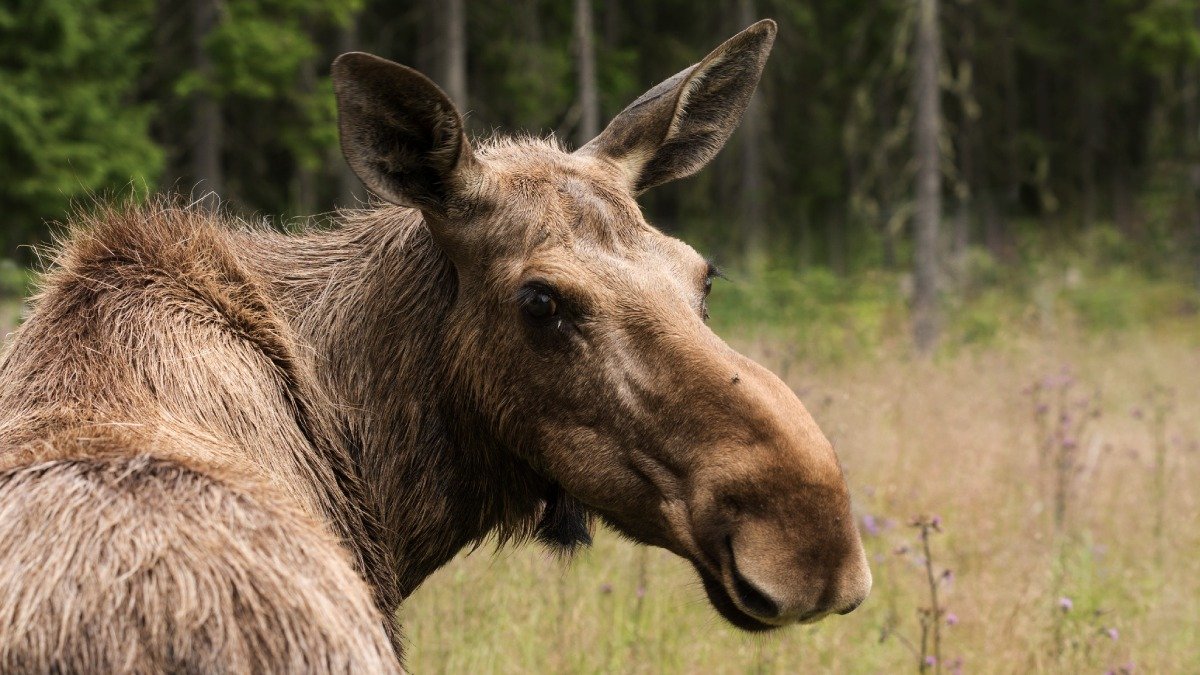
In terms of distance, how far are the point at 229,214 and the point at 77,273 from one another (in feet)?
2.85

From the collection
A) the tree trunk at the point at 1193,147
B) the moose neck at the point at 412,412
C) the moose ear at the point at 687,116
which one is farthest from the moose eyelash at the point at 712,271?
the tree trunk at the point at 1193,147

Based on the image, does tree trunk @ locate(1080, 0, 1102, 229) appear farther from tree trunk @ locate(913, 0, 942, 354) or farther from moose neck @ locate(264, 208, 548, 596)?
moose neck @ locate(264, 208, 548, 596)

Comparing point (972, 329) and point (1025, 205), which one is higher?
point (972, 329)

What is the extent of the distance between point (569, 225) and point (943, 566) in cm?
390

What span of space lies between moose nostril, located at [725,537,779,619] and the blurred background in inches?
23.8

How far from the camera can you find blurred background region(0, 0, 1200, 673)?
4.88m

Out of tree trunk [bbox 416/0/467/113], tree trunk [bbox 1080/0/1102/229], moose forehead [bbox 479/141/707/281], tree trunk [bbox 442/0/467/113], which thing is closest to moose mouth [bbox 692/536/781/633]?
moose forehead [bbox 479/141/707/281]

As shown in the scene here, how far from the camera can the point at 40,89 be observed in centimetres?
1883

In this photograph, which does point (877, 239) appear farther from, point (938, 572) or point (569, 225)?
point (569, 225)

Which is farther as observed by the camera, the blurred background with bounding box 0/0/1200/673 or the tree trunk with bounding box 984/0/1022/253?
the tree trunk with bounding box 984/0/1022/253

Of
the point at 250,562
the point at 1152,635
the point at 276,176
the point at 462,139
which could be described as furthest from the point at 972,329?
the point at 276,176

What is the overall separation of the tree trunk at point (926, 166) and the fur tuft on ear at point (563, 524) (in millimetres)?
13223

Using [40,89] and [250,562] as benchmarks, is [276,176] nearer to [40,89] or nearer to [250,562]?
[40,89]

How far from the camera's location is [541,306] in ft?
9.48
